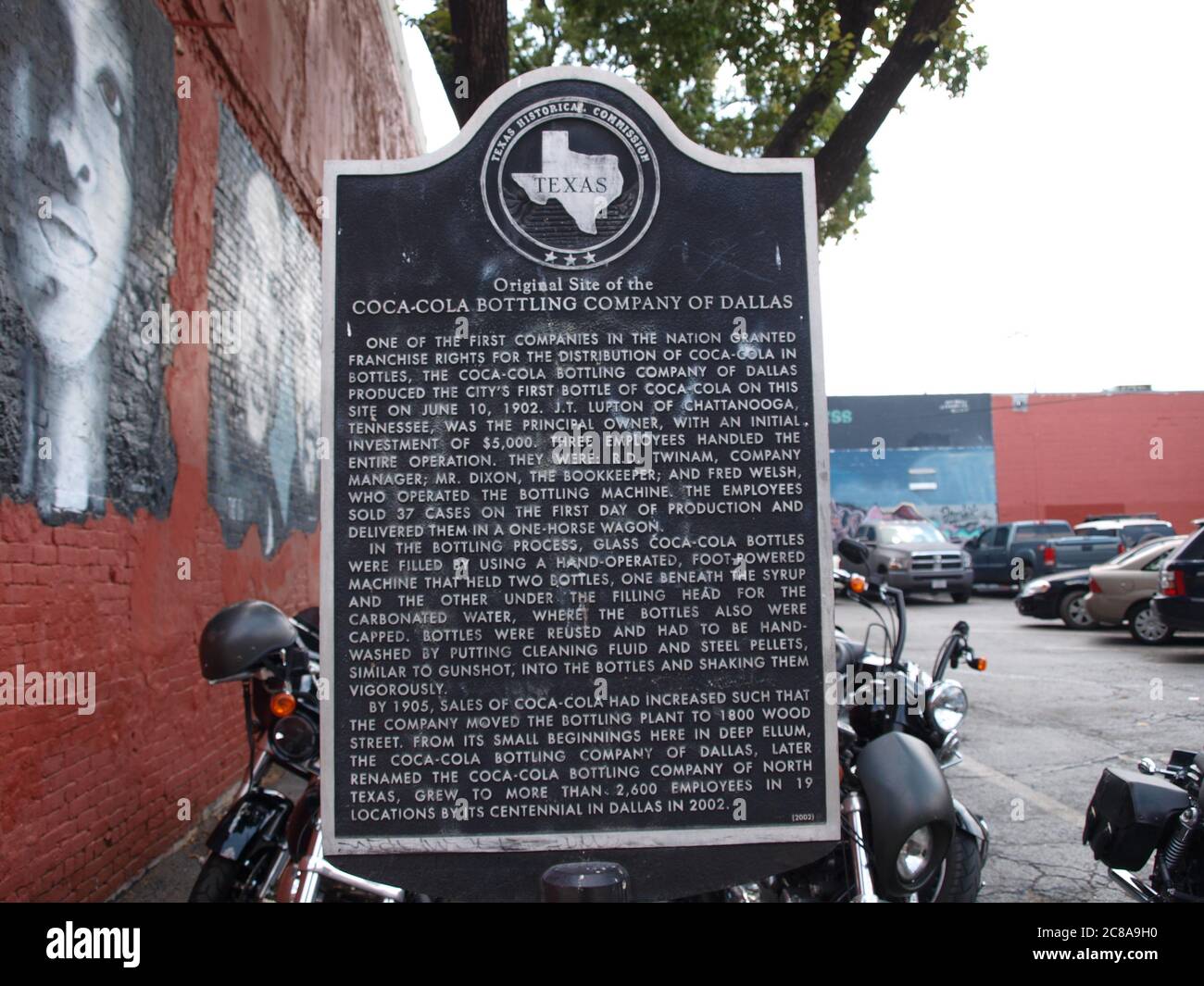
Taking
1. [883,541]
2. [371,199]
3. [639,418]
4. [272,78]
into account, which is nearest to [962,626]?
[639,418]

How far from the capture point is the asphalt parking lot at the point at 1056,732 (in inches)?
209

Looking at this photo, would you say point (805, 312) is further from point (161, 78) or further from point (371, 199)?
point (161, 78)

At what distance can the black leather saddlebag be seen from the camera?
11.8 ft

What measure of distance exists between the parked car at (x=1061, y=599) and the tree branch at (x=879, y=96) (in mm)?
10035

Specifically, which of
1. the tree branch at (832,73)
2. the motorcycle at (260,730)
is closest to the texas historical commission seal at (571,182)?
the motorcycle at (260,730)

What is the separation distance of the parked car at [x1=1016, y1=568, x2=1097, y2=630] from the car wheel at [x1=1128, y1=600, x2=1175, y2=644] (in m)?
1.80

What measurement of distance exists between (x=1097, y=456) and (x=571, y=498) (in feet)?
120

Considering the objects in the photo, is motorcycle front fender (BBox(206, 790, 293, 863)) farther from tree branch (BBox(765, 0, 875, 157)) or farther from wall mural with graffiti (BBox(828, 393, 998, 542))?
wall mural with graffiti (BBox(828, 393, 998, 542))

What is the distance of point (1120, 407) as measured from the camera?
35.3 metres

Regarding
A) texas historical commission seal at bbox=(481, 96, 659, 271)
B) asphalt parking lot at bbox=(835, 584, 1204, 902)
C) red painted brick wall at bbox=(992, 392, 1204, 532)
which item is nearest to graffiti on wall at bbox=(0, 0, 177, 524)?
texas historical commission seal at bbox=(481, 96, 659, 271)

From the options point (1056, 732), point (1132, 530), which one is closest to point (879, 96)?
point (1056, 732)

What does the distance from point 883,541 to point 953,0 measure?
16240mm

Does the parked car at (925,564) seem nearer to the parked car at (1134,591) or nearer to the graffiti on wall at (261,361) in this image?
the parked car at (1134,591)

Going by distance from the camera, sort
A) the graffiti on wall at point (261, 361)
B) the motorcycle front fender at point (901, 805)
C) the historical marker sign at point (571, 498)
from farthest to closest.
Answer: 1. the graffiti on wall at point (261, 361)
2. the motorcycle front fender at point (901, 805)
3. the historical marker sign at point (571, 498)
